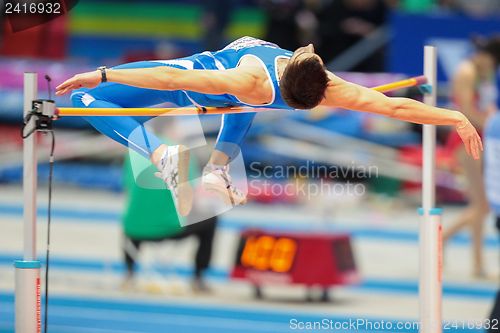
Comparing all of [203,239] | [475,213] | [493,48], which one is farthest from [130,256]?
[493,48]

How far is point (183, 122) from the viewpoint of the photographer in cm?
955

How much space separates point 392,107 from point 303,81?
44 centimetres

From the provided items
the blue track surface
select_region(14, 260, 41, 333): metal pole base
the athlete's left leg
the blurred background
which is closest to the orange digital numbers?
the blurred background

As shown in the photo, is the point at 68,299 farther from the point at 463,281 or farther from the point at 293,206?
the point at 293,206

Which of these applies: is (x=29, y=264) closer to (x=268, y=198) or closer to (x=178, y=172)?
(x=178, y=172)

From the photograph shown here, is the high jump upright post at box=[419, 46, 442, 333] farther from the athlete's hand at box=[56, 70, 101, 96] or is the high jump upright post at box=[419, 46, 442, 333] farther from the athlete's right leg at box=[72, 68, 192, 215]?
the athlete's hand at box=[56, 70, 101, 96]

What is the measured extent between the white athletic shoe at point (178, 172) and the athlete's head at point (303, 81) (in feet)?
1.89

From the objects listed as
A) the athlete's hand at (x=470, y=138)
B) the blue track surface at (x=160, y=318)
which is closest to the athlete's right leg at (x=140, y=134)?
the athlete's hand at (x=470, y=138)

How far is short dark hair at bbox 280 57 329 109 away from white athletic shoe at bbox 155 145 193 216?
58 cm

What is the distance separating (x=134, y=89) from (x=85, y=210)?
7.32 metres

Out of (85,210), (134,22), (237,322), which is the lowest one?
(237,322)

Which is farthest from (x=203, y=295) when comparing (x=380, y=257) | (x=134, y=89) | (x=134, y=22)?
(x=134, y=22)

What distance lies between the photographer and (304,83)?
509 centimetres

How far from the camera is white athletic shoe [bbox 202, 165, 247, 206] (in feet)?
18.5
